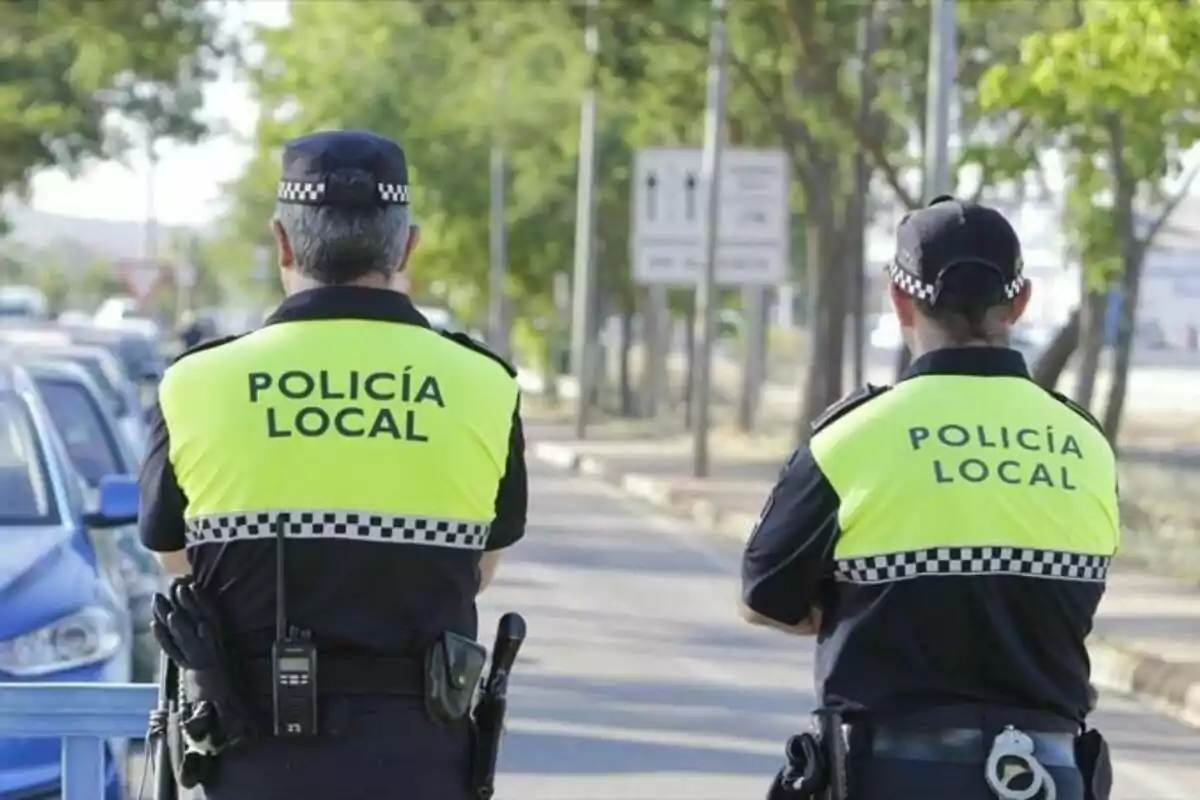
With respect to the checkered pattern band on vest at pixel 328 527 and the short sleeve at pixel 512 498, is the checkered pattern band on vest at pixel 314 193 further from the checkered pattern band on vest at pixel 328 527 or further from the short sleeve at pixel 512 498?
the checkered pattern band on vest at pixel 328 527

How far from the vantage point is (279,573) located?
14.8 ft

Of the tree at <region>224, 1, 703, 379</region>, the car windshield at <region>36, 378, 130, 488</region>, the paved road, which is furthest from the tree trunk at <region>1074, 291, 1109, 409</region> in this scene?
the car windshield at <region>36, 378, 130, 488</region>

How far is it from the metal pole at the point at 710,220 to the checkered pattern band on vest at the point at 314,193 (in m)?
23.8

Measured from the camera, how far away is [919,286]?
15.8 ft

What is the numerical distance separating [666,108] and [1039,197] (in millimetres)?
5255

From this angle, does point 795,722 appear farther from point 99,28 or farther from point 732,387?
point 732,387

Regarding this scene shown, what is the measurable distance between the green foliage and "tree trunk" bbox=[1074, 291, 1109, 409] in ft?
1.80

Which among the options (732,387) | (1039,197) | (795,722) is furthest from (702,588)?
(732,387)

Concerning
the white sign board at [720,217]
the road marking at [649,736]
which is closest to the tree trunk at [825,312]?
the white sign board at [720,217]

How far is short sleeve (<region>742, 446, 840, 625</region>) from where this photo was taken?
474 centimetres

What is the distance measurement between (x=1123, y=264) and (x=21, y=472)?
744 inches

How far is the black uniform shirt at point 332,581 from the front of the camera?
4.52 m

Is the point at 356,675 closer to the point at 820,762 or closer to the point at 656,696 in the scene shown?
the point at 820,762

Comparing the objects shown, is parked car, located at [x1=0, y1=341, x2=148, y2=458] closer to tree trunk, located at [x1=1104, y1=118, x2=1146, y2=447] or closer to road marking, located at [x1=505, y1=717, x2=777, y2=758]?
road marking, located at [x1=505, y1=717, x2=777, y2=758]
